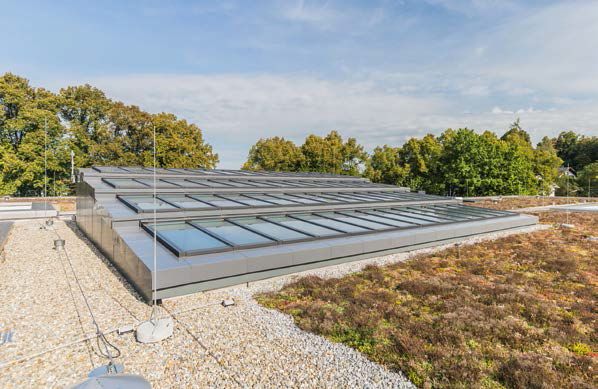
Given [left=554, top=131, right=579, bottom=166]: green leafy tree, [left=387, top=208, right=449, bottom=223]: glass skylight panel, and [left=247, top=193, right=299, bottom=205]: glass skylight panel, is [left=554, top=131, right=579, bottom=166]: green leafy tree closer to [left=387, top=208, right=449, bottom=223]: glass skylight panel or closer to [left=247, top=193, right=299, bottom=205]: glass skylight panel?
[left=387, top=208, right=449, bottom=223]: glass skylight panel

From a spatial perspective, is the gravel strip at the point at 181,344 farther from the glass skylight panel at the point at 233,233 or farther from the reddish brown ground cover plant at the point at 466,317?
the glass skylight panel at the point at 233,233

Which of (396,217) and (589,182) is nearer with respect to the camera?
(396,217)

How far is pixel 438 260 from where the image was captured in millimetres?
15016

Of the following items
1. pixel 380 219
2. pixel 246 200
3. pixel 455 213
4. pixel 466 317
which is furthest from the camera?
pixel 455 213

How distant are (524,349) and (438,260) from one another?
7747 mm

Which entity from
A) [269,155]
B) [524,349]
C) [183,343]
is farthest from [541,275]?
[269,155]

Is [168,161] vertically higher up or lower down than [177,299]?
higher up

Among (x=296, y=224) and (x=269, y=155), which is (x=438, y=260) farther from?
(x=269, y=155)

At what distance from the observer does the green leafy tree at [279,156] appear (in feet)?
210

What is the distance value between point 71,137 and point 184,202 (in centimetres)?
3819

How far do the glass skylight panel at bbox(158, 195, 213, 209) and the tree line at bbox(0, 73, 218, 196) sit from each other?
22193mm

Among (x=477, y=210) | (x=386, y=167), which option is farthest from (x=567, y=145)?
(x=477, y=210)

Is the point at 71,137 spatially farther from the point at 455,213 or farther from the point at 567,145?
the point at 567,145

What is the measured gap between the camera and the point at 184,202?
17.2m
